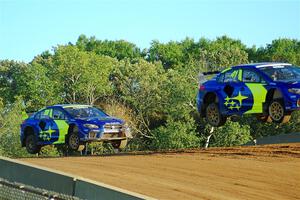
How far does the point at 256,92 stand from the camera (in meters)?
18.0

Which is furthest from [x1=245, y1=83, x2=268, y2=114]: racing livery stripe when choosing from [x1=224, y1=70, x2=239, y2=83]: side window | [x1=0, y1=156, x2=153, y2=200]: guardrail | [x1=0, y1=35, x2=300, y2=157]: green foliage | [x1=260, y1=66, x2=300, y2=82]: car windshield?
[x1=0, y1=35, x2=300, y2=157]: green foliage

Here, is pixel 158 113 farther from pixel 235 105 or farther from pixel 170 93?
pixel 235 105

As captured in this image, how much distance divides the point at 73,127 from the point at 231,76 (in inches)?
217

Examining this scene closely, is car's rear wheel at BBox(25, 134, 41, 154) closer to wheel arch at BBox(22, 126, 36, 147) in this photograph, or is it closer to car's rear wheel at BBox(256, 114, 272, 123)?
wheel arch at BBox(22, 126, 36, 147)

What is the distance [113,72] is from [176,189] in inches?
2060

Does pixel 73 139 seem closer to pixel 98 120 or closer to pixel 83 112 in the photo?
pixel 98 120

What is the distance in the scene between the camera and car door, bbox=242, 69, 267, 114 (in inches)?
703

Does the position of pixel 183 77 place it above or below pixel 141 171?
above

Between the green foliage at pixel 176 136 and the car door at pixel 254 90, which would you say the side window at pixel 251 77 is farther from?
the green foliage at pixel 176 136

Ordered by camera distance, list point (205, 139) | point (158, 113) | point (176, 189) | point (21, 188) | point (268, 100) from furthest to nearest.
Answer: point (158, 113) → point (205, 139) → point (268, 100) → point (176, 189) → point (21, 188)

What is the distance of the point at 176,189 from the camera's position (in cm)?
991

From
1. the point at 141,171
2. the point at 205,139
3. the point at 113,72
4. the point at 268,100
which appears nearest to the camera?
the point at 141,171

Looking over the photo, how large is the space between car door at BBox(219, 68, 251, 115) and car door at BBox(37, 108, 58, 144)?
19.7 ft

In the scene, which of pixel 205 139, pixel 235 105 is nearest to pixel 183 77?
pixel 205 139
